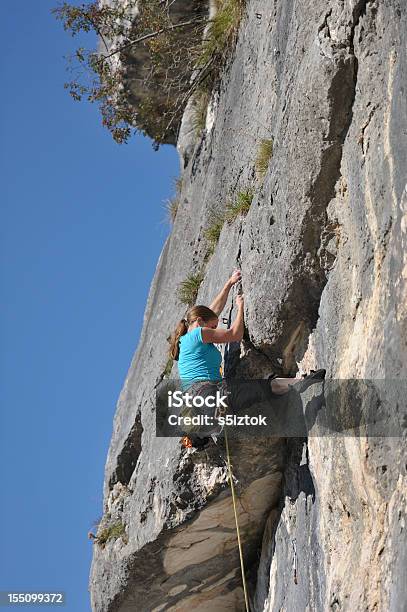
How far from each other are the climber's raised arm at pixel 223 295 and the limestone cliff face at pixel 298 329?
3.7 inches

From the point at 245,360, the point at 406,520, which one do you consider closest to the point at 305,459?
the point at 245,360

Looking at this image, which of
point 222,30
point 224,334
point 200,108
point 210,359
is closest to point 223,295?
point 224,334

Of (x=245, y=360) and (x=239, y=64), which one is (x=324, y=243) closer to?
(x=245, y=360)

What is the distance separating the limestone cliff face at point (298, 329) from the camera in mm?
5262

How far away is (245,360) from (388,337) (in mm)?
2155

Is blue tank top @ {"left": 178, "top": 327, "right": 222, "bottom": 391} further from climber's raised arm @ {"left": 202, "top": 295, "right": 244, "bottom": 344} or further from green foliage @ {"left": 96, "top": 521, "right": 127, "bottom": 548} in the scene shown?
green foliage @ {"left": 96, "top": 521, "right": 127, "bottom": 548}

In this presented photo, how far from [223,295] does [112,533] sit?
2.72 m

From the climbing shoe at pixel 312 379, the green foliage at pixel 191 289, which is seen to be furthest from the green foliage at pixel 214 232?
the climbing shoe at pixel 312 379

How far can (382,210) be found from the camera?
5.32 meters

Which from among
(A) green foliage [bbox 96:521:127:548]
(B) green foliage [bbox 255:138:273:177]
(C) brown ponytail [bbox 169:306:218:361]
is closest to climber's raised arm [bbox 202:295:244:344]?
(C) brown ponytail [bbox 169:306:218:361]

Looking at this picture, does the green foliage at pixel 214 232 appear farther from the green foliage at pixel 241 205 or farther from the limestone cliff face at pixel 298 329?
the green foliage at pixel 241 205

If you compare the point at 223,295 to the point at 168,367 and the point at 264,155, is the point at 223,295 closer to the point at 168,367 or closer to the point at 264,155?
the point at 264,155

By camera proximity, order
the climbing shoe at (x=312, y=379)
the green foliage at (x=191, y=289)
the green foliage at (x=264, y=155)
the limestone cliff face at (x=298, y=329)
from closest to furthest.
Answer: the limestone cliff face at (x=298, y=329), the climbing shoe at (x=312, y=379), the green foliage at (x=264, y=155), the green foliage at (x=191, y=289)

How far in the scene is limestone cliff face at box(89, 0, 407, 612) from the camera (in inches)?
207
